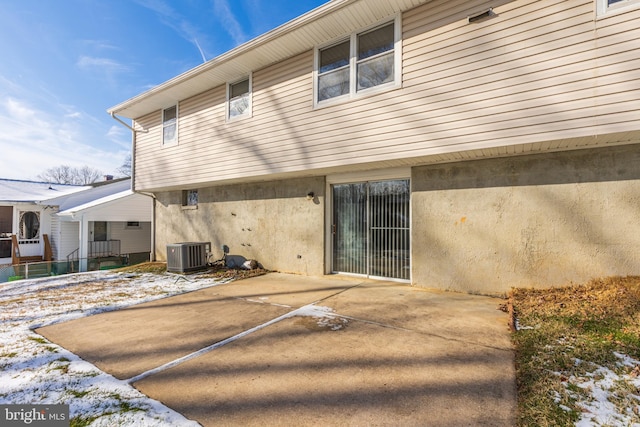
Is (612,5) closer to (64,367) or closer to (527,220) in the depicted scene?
(527,220)

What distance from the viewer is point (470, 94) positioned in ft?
15.4

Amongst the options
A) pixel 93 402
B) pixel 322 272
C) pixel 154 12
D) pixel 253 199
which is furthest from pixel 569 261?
pixel 154 12

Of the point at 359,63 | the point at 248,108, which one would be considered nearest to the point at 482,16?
the point at 359,63

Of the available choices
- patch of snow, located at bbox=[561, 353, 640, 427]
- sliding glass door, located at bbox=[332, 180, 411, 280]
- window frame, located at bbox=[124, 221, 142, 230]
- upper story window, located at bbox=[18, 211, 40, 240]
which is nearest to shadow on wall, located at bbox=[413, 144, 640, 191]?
sliding glass door, located at bbox=[332, 180, 411, 280]

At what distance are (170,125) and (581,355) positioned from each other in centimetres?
1129

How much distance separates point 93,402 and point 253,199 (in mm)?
6673

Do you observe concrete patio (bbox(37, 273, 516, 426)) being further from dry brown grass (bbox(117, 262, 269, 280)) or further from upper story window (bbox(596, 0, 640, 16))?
upper story window (bbox(596, 0, 640, 16))

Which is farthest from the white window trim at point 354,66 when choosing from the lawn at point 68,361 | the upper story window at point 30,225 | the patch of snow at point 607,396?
the upper story window at point 30,225

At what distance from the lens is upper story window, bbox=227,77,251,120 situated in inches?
300

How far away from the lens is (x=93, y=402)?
2.25 metres

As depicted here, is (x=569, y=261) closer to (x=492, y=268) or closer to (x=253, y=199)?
(x=492, y=268)

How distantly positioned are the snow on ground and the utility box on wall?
166cm

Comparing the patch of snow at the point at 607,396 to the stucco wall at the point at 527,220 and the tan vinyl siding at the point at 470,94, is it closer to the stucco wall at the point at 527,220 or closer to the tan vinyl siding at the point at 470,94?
the stucco wall at the point at 527,220

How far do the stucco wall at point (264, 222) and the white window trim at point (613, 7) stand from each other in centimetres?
546
